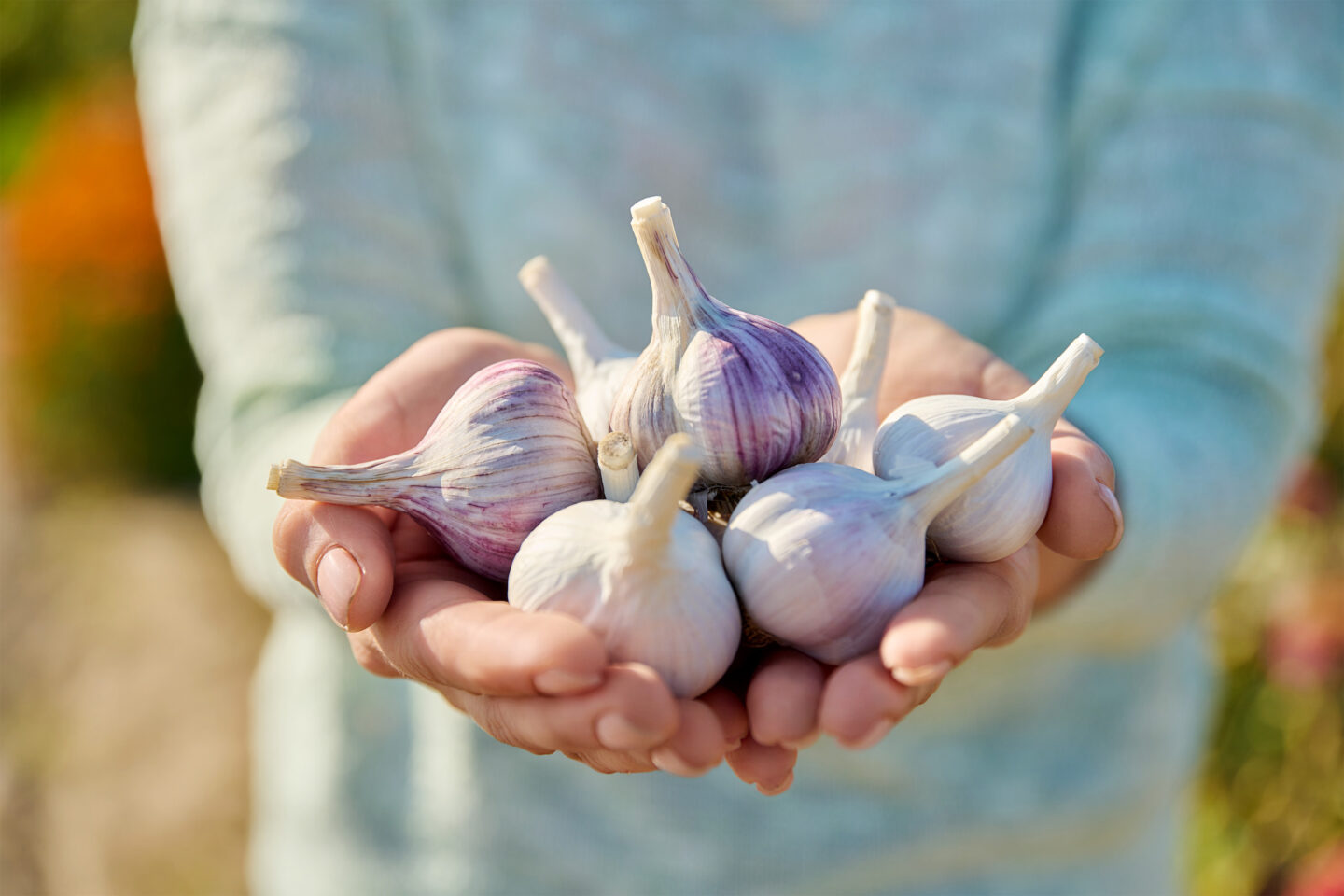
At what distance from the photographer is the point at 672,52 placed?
1.04 m

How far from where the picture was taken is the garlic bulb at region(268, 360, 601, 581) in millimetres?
599

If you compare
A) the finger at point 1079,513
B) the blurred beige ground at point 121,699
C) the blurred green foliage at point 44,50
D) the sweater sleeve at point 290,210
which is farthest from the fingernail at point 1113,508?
the blurred green foliage at point 44,50

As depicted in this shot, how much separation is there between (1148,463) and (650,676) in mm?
523

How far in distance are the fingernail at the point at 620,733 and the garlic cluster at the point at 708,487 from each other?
0.18 feet

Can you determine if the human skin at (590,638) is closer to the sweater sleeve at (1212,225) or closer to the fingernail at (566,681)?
the fingernail at (566,681)

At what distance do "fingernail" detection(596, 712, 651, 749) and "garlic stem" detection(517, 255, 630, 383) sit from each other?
0.32 metres

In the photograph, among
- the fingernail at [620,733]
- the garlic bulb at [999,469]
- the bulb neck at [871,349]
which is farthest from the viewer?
the bulb neck at [871,349]

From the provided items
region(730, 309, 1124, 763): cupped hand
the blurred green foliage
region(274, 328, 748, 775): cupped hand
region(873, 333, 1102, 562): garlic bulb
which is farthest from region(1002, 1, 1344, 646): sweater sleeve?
the blurred green foliage

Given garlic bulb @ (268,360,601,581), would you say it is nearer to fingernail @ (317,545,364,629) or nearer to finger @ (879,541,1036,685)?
fingernail @ (317,545,364,629)

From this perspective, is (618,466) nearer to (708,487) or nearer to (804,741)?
(708,487)

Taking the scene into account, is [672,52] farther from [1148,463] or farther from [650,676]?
[650,676]

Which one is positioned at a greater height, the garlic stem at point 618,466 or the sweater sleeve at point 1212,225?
the sweater sleeve at point 1212,225

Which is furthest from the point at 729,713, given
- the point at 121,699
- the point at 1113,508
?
the point at 121,699

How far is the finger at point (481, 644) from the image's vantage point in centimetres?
48
